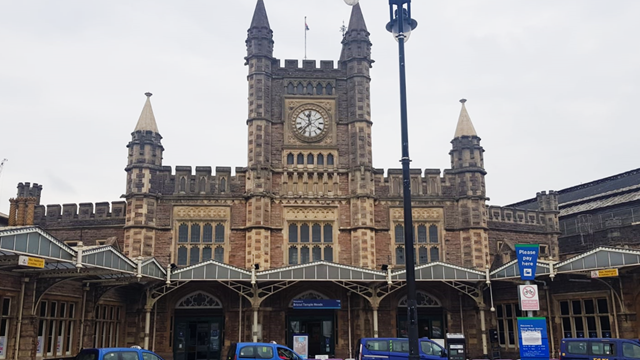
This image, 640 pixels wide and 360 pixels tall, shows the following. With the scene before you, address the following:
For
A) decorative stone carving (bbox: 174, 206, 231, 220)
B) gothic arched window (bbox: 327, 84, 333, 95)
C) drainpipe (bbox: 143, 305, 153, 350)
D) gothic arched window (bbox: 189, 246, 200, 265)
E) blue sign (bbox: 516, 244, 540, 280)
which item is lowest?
drainpipe (bbox: 143, 305, 153, 350)

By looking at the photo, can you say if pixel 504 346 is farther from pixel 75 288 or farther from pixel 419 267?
pixel 75 288

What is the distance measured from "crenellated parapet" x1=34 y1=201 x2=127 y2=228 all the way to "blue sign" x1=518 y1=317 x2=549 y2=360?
23019 mm

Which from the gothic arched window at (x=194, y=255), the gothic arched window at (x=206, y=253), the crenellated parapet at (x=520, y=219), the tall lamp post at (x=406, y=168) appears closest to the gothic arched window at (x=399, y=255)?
the crenellated parapet at (x=520, y=219)

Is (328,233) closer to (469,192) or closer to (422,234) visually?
(422,234)

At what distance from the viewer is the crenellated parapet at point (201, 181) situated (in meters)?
34.8

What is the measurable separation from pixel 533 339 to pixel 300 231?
17.3 metres

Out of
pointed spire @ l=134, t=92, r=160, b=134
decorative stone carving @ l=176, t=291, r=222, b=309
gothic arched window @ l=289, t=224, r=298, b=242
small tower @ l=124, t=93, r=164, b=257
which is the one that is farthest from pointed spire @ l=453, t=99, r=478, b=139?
pointed spire @ l=134, t=92, r=160, b=134

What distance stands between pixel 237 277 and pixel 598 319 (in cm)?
1733

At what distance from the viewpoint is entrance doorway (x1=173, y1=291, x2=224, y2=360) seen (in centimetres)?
3297

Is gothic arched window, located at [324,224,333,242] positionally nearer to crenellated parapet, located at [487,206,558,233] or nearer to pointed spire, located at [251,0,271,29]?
crenellated parapet, located at [487,206,558,233]

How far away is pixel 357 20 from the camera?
1527 inches

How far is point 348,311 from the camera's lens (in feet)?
110

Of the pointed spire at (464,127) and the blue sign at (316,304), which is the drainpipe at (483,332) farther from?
the pointed spire at (464,127)

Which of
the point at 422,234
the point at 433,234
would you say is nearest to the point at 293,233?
the point at 422,234
